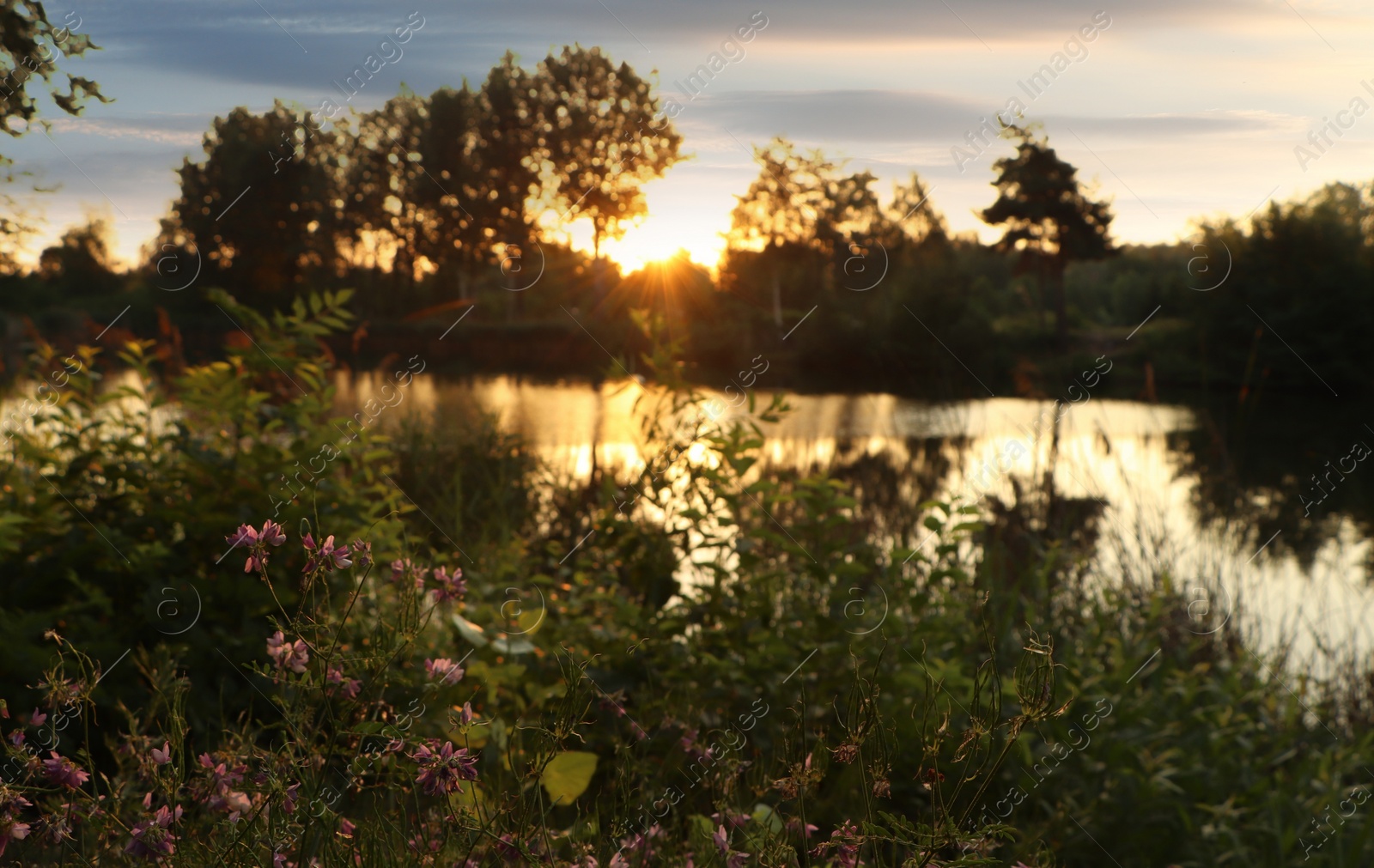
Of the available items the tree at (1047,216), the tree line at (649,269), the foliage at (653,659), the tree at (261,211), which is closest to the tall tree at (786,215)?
the tree line at (649,269)

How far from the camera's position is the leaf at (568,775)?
1.82 m

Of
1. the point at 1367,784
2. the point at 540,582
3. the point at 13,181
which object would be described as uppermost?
the point at 13,181

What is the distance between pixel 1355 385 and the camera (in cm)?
2406

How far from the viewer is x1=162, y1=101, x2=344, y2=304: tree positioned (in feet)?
66.4

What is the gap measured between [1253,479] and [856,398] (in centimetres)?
670

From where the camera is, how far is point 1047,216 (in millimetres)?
27734

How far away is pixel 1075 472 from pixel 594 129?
16635mm

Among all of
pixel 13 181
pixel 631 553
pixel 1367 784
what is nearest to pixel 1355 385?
pixel 1367 784

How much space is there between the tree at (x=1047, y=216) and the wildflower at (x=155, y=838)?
2621 cm

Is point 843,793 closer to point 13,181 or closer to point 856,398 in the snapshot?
point 13,181

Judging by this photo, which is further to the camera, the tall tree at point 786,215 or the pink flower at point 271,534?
the tall tree at point 786,215

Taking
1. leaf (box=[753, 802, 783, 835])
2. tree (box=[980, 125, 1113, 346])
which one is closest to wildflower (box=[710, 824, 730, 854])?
leaf (box=[753, 802, 783, 835])

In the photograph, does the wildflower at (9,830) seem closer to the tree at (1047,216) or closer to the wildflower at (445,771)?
the wildflower at (445,771)

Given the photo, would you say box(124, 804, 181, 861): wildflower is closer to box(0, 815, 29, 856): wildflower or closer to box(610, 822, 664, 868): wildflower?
box(0, 815, 29, 856): wildflower
